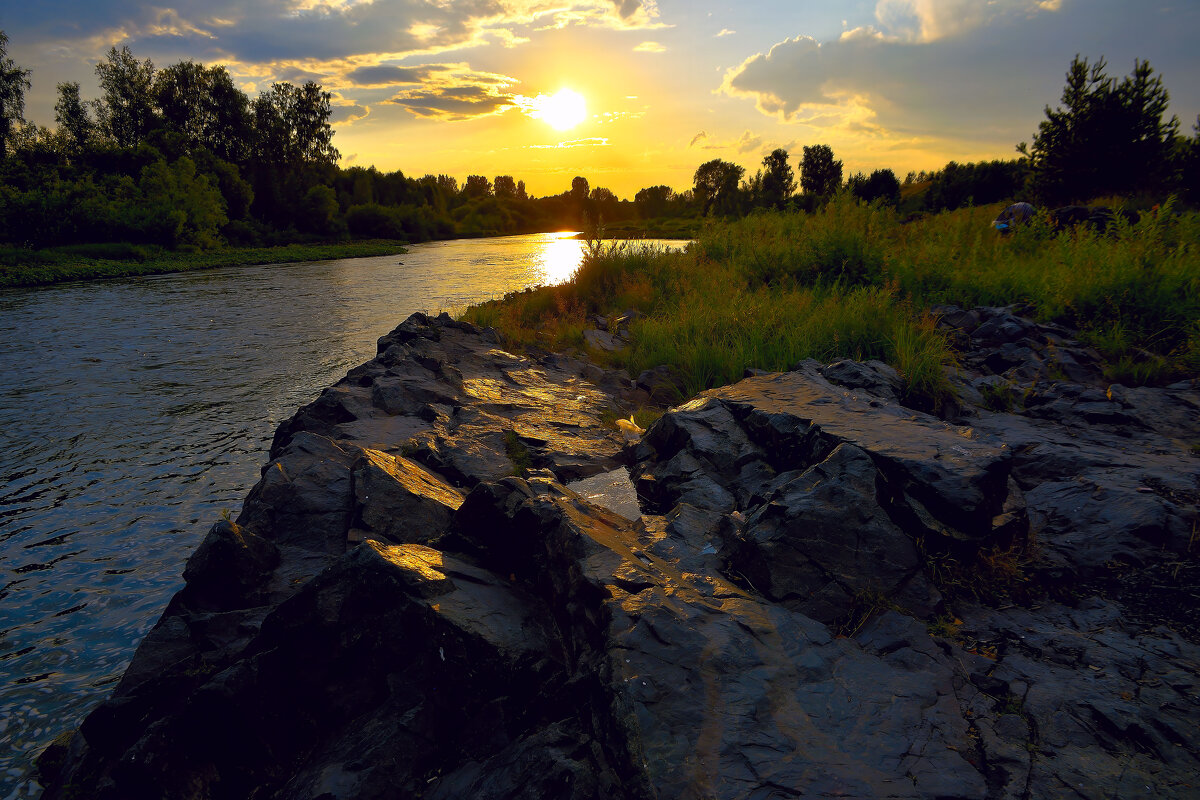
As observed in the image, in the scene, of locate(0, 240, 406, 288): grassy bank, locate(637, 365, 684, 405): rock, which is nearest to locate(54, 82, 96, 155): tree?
locate(0, 240, 406, 288): grassy bank

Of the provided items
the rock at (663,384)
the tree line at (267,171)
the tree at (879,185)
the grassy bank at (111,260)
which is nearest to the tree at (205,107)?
the tree line at (267,171)

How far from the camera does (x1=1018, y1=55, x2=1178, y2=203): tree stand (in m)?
18.1

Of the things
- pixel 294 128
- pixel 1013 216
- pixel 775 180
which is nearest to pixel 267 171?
pixel 294 128

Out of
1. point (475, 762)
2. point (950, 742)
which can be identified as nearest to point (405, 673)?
Result: point (475, 762)

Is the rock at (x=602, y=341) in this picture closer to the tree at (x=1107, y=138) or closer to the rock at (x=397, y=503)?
the rock at (x=397, y=503)

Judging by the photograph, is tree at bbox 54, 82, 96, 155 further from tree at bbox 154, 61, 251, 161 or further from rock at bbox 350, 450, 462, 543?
rock at bbox 350, 450, 462, 543

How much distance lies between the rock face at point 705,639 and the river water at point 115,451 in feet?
4.51

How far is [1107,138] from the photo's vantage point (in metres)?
18.5

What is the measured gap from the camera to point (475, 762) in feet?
7.81

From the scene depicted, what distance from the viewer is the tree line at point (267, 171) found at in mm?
18703

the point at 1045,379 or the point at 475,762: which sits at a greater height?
the point at 1045,379

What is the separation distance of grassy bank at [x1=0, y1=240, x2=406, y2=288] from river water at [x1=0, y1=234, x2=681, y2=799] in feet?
36.7

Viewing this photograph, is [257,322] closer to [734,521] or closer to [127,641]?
[127,641]

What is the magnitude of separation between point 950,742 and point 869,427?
2446 mm
